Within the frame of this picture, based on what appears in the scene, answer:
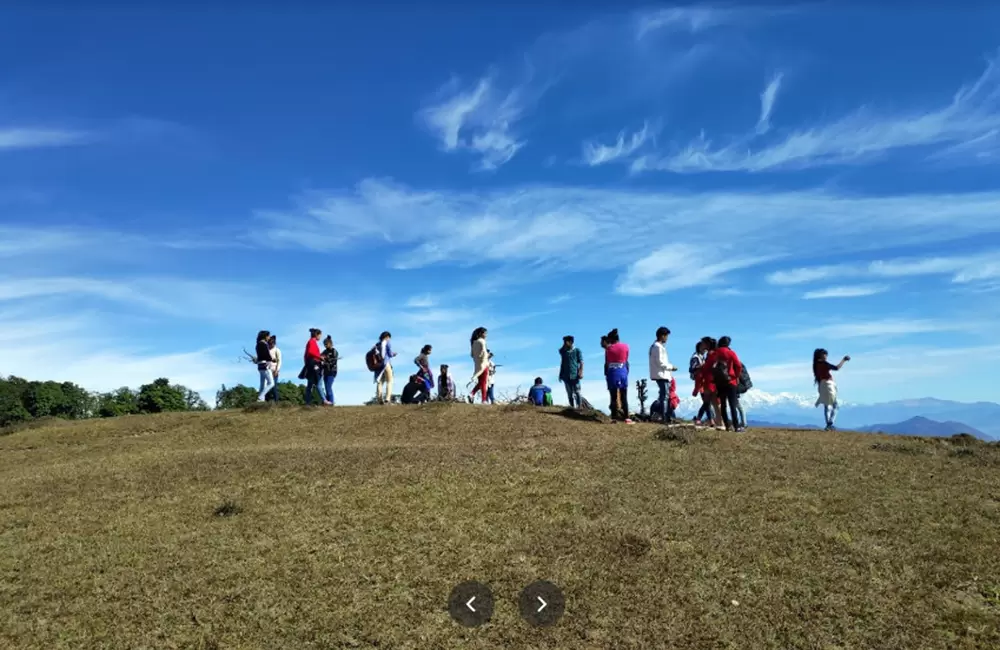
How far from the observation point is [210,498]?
42.9ft

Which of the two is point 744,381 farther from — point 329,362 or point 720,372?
point 329,362

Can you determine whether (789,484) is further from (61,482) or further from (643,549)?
(61,482)

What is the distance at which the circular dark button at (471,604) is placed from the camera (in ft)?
27.5

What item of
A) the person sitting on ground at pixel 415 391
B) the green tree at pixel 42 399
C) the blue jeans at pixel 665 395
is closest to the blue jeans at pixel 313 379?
the person sitting on ground at pixel 415 391

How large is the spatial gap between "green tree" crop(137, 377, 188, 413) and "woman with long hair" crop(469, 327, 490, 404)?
46.5 meters

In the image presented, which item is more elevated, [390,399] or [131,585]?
[390,399]

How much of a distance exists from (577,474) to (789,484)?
12.7ft

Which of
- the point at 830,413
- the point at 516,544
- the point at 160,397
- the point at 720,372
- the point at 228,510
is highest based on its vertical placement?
the point at 160,397

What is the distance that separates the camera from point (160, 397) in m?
60.9

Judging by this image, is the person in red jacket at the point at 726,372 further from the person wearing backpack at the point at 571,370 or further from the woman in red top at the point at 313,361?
the woman in red top at the point at 313,361

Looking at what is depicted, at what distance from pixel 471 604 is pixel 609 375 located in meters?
10.7

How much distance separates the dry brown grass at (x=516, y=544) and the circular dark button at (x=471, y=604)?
0.16 metres

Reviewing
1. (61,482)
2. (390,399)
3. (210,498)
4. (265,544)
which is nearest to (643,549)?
(265,544)

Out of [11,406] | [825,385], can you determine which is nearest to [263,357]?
[825,385]
